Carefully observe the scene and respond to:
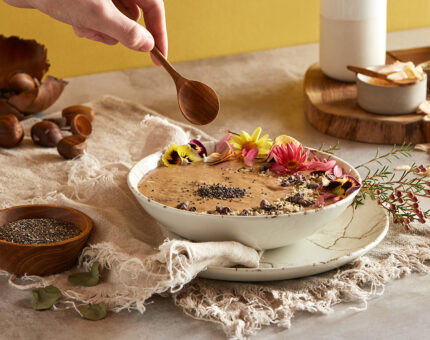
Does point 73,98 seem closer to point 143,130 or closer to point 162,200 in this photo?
point 143,130

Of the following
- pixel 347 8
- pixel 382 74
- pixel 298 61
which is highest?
pixel 347 8

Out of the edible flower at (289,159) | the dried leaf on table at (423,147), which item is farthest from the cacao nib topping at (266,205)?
the dried leaf on table at (423,147)

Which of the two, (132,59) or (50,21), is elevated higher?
(50,21)

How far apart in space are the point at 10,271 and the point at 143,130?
1.44 ft

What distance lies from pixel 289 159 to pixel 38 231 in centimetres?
38

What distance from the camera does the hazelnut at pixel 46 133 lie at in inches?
60.4

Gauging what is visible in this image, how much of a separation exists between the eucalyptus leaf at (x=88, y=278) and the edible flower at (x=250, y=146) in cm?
28

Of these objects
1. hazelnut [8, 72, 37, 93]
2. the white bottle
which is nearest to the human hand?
hazelnut [8, 72, 37, 93]

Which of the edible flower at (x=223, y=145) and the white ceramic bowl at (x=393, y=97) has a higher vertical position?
the edible flower at (x=223, y=145)

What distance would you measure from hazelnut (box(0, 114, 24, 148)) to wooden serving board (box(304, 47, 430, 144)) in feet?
2.12

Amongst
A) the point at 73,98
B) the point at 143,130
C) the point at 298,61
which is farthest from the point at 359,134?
the point at 73,98

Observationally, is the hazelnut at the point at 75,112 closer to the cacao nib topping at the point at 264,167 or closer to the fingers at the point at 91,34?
the fingers at the point at 91,34

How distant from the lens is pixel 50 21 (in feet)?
6.88

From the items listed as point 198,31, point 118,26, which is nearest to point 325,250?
point 118,26
